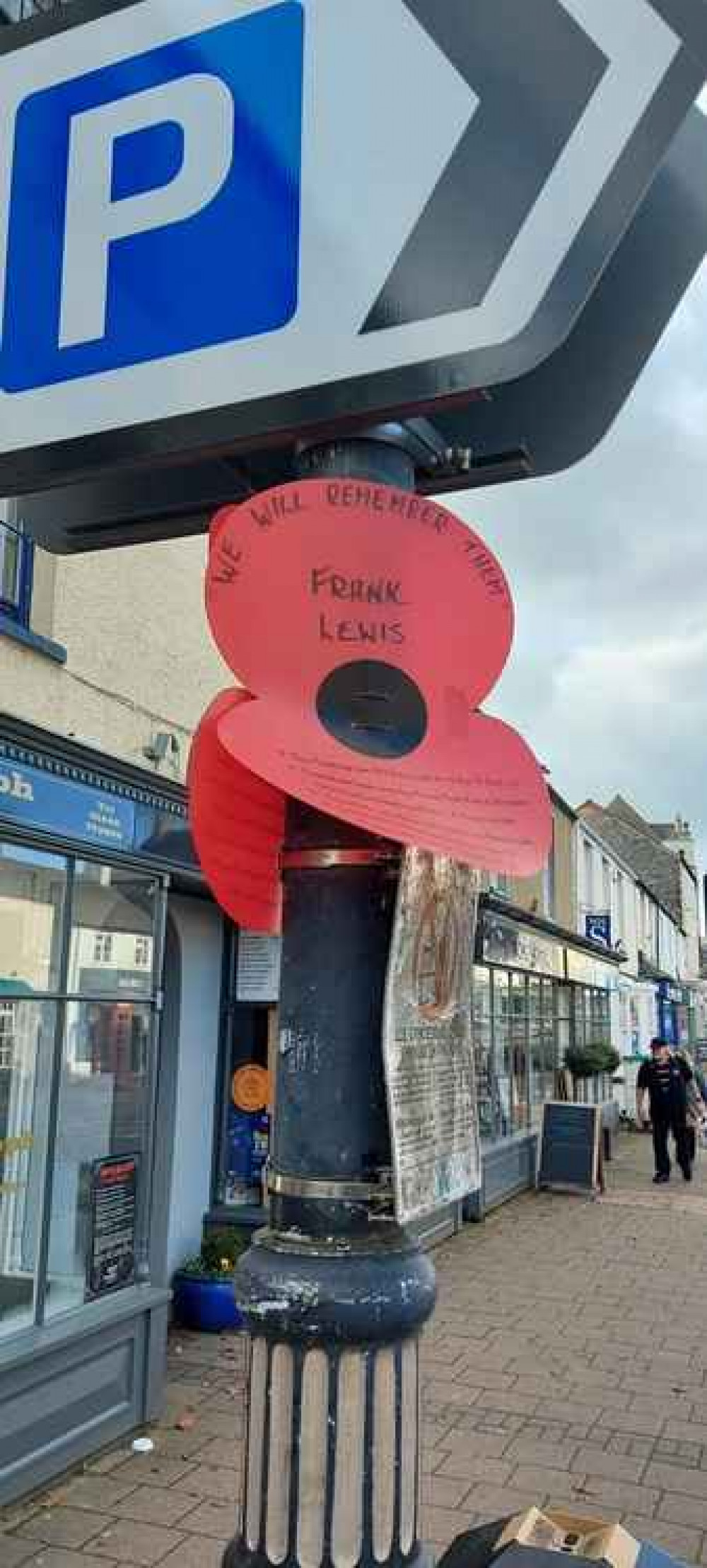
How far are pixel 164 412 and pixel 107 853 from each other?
13.8 ft

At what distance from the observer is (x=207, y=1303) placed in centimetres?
724

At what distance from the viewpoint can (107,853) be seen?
6.04 m

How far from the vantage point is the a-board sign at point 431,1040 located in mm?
1722

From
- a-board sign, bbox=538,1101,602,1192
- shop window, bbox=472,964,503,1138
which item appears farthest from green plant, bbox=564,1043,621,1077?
shop window, bbox=472,964,503,1138

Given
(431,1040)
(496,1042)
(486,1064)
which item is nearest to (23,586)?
(431,1040)

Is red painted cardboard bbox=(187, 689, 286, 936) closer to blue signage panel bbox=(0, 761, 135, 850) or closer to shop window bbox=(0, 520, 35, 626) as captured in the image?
blue signage panel bbox=(0, 761, 135, 850)

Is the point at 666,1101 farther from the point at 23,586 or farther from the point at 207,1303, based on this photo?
the point at 23,586

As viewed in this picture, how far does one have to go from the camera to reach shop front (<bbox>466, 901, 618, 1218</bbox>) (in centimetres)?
1245

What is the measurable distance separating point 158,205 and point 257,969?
6696 mm

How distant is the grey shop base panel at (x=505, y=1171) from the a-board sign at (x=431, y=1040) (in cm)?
958

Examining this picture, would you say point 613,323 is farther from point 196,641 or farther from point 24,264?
point 196,641

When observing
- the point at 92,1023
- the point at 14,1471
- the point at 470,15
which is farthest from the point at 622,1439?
the point at 470,15

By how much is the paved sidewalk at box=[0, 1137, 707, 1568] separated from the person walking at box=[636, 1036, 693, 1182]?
3.98m

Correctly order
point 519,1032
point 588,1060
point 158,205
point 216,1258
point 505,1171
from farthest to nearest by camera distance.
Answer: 1. point 588,1060
2. point 519,1032
3. point 505,1171
4. point 216,1258
5. point 158,205
